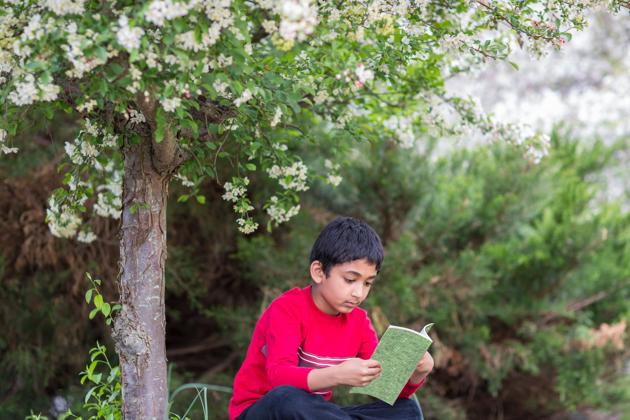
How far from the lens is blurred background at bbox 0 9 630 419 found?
4266mm

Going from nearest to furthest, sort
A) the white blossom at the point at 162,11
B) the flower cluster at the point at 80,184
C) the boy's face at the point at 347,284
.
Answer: the white blossom at the point at 162,11 < the boy's face at the point at 347,284 < the flower cluster at the point at 80,184

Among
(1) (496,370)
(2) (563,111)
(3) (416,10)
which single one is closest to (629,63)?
(2) (563,111)

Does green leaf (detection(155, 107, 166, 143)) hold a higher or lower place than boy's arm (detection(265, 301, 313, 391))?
higher

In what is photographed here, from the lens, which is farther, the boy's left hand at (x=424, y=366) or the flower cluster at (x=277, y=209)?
the flower cluster at (x=277, y=209)

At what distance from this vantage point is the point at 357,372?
199cm

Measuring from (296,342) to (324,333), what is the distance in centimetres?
14

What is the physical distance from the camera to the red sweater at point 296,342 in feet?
7.16

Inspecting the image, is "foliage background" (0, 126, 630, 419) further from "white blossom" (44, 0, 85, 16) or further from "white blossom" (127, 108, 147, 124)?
"white blossom" (44, 0, 85, 16)

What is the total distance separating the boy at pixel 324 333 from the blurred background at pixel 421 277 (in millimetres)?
1910

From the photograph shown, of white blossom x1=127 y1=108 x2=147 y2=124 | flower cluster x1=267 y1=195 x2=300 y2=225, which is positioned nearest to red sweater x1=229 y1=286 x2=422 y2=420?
flower cluster x1=267 y1=195 x2=300 y2=225

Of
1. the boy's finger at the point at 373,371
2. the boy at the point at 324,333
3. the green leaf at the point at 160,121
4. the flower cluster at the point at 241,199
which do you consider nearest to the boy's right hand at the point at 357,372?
the boy's finger at the point at 373,371

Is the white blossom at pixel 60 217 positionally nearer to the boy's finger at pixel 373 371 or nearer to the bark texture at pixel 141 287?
the bark texture at pixel 141 287

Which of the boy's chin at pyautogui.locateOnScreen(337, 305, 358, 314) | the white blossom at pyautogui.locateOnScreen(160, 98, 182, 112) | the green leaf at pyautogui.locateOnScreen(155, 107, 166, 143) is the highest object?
the white blossom at pyautogui.locateOnScreen(160, 98, 182, 112)

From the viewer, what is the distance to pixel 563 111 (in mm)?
11258
